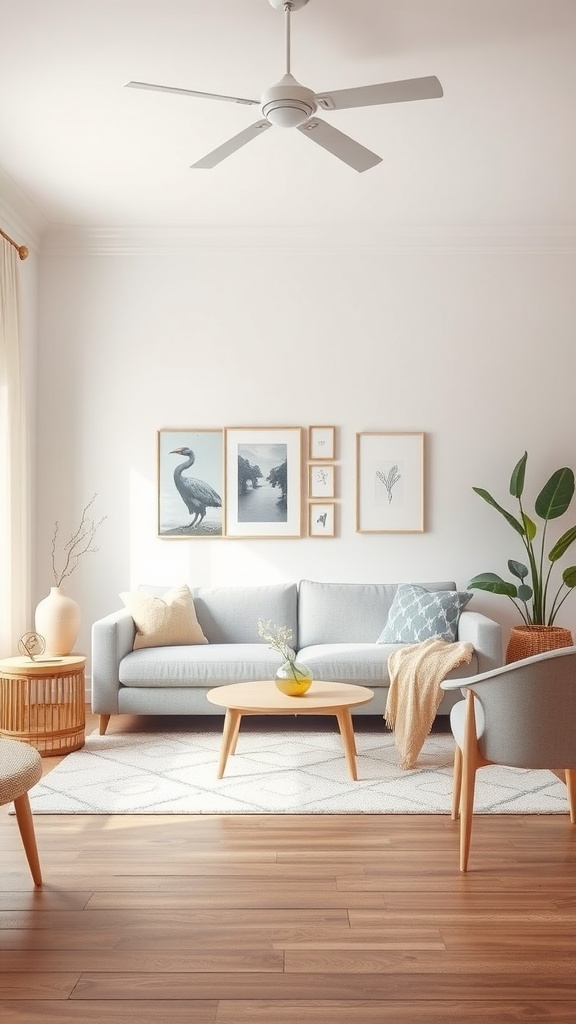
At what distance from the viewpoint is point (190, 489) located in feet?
19.5

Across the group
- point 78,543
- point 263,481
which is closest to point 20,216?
point 78,543

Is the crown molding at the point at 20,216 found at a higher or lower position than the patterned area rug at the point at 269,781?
higher

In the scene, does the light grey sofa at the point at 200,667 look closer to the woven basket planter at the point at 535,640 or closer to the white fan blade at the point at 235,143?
the woven basket planter at the point at 535,640

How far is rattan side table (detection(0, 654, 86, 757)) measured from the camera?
177 inches

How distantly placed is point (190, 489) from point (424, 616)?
5.96 ft

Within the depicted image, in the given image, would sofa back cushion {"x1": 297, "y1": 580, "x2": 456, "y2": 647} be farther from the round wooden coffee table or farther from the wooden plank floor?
the wooden plank floor

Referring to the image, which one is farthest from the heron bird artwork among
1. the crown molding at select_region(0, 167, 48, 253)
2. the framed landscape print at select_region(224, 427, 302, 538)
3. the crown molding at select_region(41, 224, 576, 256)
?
the crown molding at select_region(0, 167, 48, 253)

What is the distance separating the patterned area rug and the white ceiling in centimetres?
311

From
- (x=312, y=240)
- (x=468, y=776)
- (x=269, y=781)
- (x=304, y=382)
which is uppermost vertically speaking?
(x=312, y=240)

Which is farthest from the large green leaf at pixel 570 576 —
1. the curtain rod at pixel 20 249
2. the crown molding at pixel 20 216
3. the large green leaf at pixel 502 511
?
the crown molding at pixel 20 216

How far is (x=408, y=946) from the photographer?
248 cm

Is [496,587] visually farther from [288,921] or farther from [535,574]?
Result: [288,921]

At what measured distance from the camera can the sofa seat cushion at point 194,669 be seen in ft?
16.0

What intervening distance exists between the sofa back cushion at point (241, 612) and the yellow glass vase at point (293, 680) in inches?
57.0
